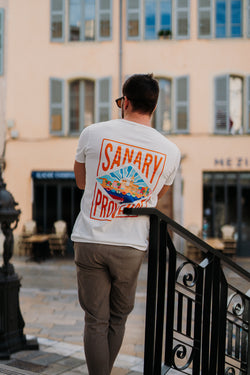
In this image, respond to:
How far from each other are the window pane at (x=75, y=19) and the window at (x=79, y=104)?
48.1 inches

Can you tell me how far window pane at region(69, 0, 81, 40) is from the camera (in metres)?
12.7

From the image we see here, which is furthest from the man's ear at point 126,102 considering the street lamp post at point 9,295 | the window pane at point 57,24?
the window pane at point 57,24

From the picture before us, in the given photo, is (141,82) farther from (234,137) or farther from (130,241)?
(234,137)

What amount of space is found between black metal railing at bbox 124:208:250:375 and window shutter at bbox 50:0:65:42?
11.4m

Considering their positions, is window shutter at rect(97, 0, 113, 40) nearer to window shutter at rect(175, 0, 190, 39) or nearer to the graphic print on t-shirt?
window shutter at rect(175, 0, 190, 39)

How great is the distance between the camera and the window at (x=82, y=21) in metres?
12.7

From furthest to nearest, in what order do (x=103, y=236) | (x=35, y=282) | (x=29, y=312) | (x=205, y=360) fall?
(x=35, y=282) < (x=29, y=312) < (x=205, y=360) < (x=103, y=236)

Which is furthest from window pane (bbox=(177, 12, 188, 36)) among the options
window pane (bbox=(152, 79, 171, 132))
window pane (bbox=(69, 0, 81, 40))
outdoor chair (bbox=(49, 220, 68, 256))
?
outdoor chair (bbox=(49, 220, 68, 256))

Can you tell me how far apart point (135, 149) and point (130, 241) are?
39cm

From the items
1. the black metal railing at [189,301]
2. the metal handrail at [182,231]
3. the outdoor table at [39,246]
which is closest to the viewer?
the metal handrail at [182,231]

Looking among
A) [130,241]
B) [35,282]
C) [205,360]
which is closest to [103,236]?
[130,241]

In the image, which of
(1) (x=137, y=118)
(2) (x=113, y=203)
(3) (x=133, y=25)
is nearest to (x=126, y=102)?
(1) (x=137, y=118)

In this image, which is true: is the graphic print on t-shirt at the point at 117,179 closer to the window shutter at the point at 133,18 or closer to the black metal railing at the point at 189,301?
the black metal railing at the point at 189,301

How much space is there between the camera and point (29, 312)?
6133 millimetres
